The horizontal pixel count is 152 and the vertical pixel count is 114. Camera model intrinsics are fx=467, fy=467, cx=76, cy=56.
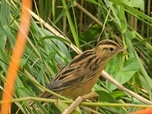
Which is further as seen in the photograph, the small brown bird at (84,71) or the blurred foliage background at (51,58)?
the small brown bird at (84,71)

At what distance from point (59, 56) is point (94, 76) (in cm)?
14

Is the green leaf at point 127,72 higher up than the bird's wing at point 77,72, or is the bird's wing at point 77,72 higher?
the bird's wing at point 77,72

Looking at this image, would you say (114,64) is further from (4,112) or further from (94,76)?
(4,112)

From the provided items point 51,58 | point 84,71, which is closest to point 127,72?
point 84,71

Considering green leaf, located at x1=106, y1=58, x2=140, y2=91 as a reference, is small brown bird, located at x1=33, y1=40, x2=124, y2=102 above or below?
above

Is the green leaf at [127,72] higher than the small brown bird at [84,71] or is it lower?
lower

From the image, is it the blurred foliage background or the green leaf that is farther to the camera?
the green leaf

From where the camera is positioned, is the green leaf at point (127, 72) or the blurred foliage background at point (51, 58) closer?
the blurred foliage background at point (51, 58)

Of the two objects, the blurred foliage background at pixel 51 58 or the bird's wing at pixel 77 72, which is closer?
the blurred foliage background at pixel 51 58

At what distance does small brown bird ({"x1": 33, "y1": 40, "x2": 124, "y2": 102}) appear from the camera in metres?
1.54

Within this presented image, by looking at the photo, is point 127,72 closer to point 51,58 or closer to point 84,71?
point 84,71

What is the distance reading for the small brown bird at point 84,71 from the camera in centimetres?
154

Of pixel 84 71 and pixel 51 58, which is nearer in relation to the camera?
pixel 51 58

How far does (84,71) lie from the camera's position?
1.62 metres
